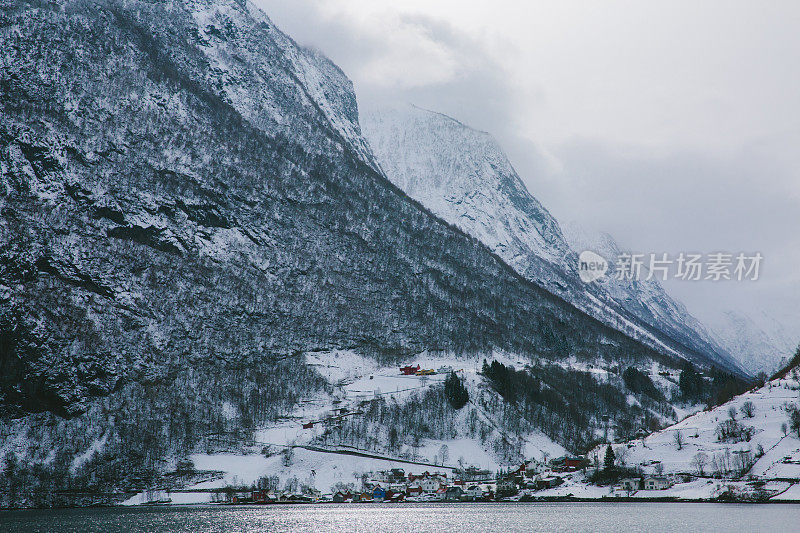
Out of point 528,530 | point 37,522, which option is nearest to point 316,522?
point 528,530

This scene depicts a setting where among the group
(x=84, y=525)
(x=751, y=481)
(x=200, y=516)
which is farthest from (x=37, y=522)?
(x=751, y=481)

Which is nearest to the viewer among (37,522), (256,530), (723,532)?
(723,532)

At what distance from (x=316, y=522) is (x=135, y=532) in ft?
122

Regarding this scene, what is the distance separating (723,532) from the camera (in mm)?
127500

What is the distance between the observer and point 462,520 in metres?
168

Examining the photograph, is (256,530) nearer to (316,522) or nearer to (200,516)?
(316,522)

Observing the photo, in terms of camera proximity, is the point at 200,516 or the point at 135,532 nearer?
the point at 135,532

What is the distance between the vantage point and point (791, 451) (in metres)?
Result: 196

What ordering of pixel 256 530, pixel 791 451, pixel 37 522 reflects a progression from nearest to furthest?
pixel 256 530 → pixel 37 522 → pixel 791 451

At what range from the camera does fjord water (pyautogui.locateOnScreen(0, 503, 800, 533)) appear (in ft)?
471

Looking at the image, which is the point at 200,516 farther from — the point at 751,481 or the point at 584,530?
the point at 751,481

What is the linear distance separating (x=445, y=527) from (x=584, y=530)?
27415mm

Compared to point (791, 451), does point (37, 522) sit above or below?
below

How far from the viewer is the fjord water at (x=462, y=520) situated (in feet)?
471
